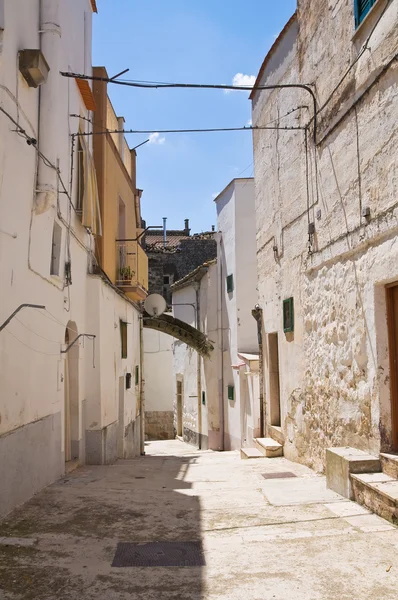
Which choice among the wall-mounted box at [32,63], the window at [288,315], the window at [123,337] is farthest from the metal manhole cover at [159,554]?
the window at [123,337]

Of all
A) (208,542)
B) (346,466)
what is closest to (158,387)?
(346,466)

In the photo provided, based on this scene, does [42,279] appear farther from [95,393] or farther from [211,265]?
[211,265]

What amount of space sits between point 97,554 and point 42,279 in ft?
13.4

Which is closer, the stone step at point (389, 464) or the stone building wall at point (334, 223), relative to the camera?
the stone step at point (389, 464)

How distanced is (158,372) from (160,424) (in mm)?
2547

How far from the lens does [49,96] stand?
305 inches

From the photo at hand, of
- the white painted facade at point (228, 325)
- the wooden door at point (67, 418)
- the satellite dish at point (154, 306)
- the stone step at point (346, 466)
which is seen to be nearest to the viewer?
the stone step at point (346, 466)

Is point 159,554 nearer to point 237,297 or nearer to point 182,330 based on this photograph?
point 237,297

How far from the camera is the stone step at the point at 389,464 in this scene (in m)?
5.73

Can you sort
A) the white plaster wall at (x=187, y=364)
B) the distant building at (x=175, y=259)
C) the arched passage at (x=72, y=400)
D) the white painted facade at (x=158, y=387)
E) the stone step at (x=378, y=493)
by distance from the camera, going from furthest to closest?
the distant building at (x=175, y=259) < the white painted facade at (x=158, y=387) < the white plaster wall at (x=187, y=364) < the arched passage at (x=72, y=400) < the stone step at (x=378, y=493)

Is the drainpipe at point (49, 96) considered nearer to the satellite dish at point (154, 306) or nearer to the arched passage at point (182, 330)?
the satellite dish at point (154, 306)

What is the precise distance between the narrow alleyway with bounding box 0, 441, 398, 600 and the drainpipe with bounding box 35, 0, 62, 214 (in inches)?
149

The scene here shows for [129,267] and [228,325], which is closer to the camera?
[129,267]

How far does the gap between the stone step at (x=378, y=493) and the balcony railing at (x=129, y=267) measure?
9.36m
